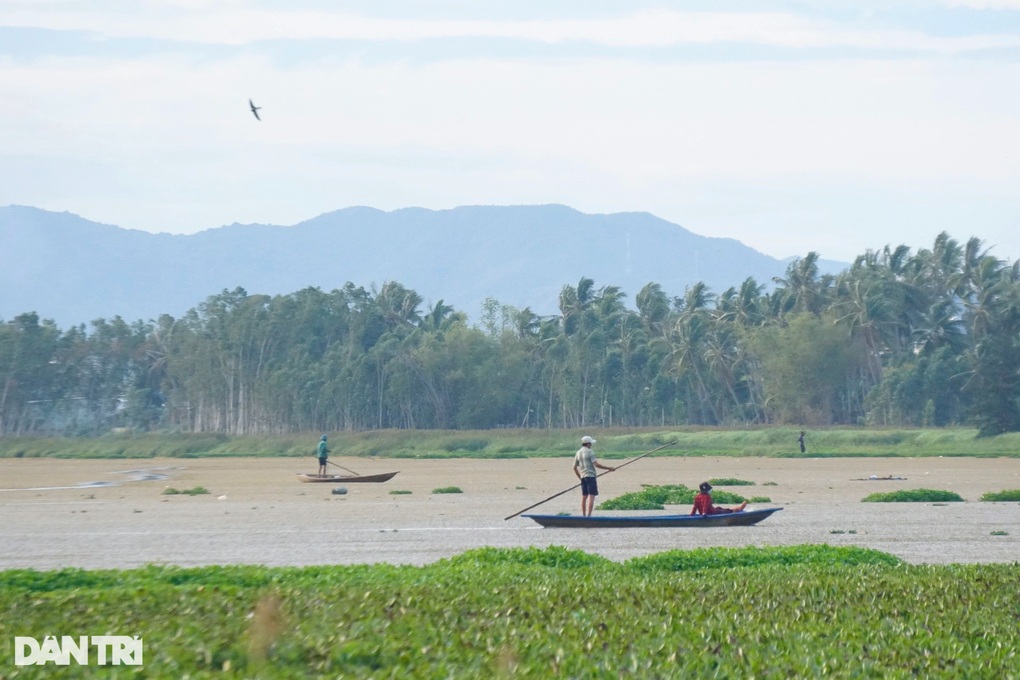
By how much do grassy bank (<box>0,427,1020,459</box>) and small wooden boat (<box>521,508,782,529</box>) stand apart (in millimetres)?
44765

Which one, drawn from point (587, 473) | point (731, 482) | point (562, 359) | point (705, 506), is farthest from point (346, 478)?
point (562, 359)

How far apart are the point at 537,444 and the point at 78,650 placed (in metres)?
77.5

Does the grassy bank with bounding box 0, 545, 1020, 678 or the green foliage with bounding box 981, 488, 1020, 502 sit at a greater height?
the grassy bank with bounding box 0, 545, 1020, 678

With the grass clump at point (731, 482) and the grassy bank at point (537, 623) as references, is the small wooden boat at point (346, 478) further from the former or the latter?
the grassy bank at point (537, 623)

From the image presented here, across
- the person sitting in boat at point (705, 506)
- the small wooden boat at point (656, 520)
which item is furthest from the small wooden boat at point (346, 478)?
the person sitting in boat at point (705, 506)

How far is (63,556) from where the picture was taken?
20938mm

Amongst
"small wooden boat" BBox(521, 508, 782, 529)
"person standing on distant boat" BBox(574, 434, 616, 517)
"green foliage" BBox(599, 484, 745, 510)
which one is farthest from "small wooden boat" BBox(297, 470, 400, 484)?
"small wooden boat" BBox(521, 508, 782, 529)

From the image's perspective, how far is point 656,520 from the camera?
23.0 meters

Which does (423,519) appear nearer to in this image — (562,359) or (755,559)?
(755,559)

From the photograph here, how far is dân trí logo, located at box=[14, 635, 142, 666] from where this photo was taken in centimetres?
753

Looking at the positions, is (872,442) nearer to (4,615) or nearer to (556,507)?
(556,507)

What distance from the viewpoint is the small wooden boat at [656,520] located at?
2306 centimetres

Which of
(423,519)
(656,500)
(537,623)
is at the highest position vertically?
(537,623)

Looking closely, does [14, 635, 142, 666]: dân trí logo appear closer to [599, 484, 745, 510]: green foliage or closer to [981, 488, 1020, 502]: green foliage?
[599, 484, 745, 510]: green foliage
